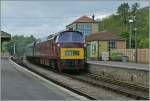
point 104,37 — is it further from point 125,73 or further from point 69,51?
point 125,73

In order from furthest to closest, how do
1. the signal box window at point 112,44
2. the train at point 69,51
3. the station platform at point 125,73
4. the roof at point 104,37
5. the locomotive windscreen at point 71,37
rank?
1. the signal box window at point 112,44
2. the roof at point 104,37
3. the locomotive windscreen at point 71,37
4. the train at point 69,51
5. the station platform at point 125,73

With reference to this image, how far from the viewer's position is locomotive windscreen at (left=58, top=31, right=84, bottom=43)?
32812 millimetres

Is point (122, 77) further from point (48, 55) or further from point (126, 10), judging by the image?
point (126, 10)

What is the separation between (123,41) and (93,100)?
Answer: 230 feet

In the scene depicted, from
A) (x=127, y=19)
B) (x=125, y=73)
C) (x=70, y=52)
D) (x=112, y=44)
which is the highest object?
(x=127, y=19)

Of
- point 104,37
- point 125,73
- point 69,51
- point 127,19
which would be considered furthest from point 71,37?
point 127,19

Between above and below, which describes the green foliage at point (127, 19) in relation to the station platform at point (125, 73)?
above

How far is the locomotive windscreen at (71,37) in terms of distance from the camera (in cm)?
3281

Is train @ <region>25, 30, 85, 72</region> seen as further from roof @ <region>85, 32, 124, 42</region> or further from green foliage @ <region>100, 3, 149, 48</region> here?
green foliage @ <region>100, 3, 149, 48</region>

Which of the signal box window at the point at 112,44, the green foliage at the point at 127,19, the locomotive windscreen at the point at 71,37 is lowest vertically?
the signal box window at the point at 112,44

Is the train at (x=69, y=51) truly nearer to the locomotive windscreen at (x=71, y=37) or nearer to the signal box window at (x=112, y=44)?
the locomotive windscreen at (x=71, y=37)

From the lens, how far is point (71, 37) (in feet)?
108

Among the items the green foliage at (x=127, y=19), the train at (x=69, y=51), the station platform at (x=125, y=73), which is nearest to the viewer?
the station platform at (x=125, y=73)

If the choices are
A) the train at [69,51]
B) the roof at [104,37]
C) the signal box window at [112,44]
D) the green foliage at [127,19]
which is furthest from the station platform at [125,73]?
the green foliage at [127,19]
